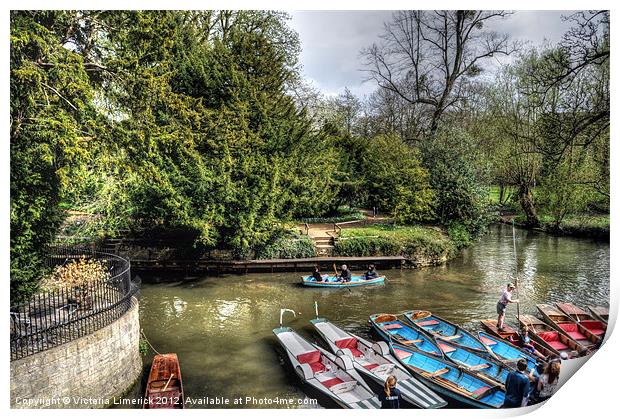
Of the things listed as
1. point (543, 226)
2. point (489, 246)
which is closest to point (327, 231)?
point (489, 246)

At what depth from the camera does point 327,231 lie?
674 inches

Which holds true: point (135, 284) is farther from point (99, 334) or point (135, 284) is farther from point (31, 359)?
point (31, 359)

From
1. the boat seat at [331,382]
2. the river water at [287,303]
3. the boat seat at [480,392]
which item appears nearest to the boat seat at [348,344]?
the river water at [287,303]

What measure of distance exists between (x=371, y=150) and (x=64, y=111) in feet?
48.2

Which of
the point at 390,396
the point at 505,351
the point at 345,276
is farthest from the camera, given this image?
the point at 345,276

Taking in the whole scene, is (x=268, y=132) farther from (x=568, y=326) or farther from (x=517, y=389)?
(x=517, y=389)

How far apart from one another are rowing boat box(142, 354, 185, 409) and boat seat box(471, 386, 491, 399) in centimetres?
444

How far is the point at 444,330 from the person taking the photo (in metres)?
8.96

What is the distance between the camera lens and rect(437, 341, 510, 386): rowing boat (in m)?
7.00

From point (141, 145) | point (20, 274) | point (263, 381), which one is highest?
point (141, 145)

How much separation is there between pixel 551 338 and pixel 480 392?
3.20 metres

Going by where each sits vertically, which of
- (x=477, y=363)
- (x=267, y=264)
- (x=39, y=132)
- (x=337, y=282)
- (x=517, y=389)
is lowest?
(x=477, y=363)

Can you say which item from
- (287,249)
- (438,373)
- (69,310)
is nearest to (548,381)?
(438,373)

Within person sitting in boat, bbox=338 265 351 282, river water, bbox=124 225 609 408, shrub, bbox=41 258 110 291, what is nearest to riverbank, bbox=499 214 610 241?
river water, bbox=124 225 609 408
